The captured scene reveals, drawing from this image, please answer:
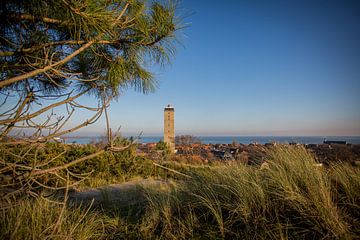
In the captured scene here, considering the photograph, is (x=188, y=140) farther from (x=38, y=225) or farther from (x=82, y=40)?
(x=82, y=40)

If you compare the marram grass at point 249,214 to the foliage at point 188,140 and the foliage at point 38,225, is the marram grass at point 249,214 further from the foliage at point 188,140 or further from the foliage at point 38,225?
the foliage at point 188,140

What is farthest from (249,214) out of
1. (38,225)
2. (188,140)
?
(188,140)

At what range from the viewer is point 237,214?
227 cm

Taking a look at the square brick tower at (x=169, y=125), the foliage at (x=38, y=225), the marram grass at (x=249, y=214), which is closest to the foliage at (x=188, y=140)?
the square brick tower at (x=169, y=125)

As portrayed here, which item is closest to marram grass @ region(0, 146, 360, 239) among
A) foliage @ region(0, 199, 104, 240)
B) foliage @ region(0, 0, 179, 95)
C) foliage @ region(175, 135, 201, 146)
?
foliage @ region(0, 199, 104, 240)

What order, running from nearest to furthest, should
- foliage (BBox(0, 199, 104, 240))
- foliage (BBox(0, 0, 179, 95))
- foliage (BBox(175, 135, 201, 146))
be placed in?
foliage (BBox(0, 0, 179, 95)) < foliage (BBox(0, 199, 104, 240)) < foliage (BBox(175, 135, 201, 146))

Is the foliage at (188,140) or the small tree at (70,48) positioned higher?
the small tree at (70,48)

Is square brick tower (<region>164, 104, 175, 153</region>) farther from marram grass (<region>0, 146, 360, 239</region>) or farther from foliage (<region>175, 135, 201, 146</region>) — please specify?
marram grass (<region>0, 146, 360, 239</region>)

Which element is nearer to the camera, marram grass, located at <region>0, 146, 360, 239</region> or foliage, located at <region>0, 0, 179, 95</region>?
foliage, located at <region>0, 0, 179, 95</region>

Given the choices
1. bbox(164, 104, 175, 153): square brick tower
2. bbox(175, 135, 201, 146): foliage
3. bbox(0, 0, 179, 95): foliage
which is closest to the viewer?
bbox(0, 0, 179, 95): foliage

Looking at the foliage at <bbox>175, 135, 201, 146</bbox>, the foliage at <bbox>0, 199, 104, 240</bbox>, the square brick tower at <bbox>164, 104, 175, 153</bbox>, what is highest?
the square brick tower at <bbox>164, 104, 175, 153</bbox>

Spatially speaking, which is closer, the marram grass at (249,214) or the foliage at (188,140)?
the marram grass at (249,214)

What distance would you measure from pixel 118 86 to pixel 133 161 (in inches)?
245

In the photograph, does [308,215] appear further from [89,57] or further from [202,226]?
[89,57]
